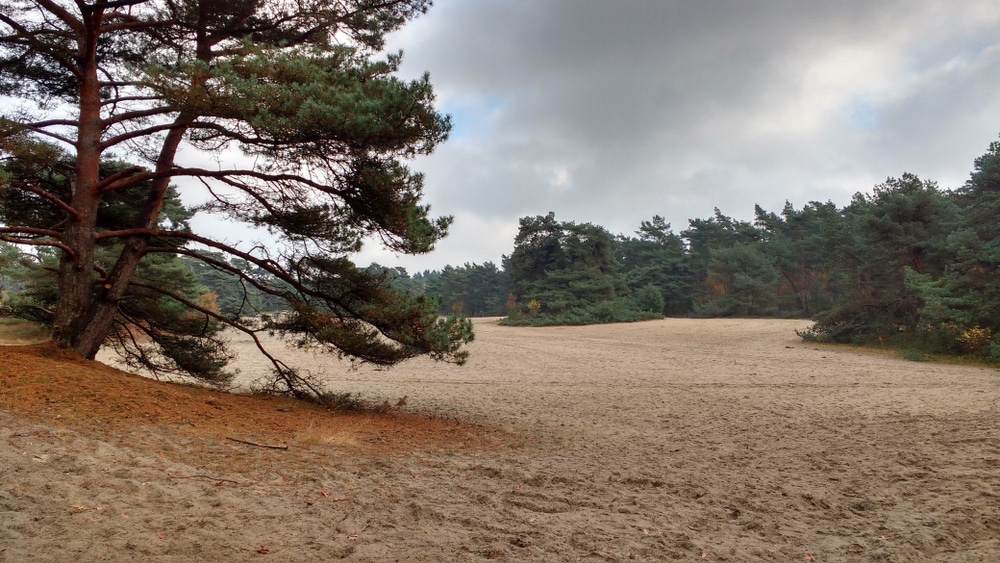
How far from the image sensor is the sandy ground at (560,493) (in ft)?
11.8

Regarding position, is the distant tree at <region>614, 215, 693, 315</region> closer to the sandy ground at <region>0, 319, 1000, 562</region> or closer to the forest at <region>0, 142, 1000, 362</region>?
the forest at <region>0, 142, 1000, 362</region>

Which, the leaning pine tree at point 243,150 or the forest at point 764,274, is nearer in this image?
→ the leaning pine tree at point 243,150

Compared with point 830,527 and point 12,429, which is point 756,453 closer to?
point 830,527

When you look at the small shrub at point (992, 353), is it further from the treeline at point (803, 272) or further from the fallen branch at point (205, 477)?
the fallen branch at point (205, 477)

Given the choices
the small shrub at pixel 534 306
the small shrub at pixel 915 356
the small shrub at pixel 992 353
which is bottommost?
the small shrub at pixel 915 356

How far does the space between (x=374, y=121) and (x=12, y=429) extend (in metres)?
4.36

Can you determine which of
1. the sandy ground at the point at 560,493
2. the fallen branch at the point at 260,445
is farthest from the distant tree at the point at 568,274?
the fallen branch at the point at 260,445

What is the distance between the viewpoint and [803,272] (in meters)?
49.0

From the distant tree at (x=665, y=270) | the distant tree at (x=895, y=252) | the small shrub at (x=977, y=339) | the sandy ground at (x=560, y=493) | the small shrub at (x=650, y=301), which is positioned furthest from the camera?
the distant tree at (x=665, y=270)

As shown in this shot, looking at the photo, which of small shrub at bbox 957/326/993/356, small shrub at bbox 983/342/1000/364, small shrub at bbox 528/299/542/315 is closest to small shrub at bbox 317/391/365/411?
small shrub at bbox 983/342/1000/364

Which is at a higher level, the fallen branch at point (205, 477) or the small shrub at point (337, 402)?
the fallen branch at point (205, 477)

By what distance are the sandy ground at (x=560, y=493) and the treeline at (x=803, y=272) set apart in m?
3.11

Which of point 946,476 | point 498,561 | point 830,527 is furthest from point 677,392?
point 498,561

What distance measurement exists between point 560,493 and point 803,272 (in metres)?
50.9
